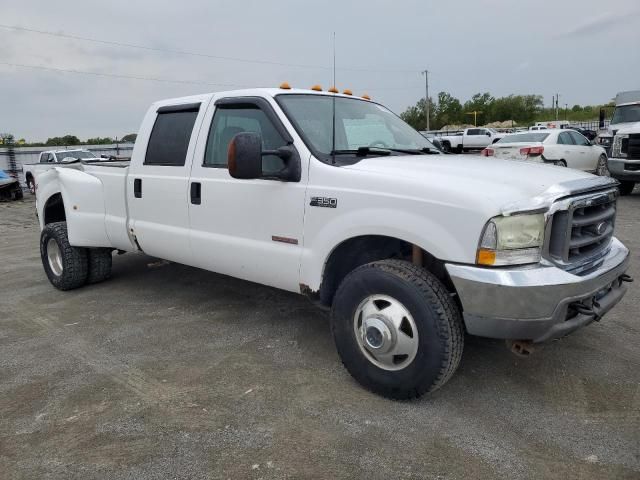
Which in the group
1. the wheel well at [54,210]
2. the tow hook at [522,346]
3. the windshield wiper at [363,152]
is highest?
the windshield wiper at [363,152]

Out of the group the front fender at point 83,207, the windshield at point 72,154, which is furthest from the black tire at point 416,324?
the windshield at point 72,154

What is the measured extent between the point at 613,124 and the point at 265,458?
48.2 feet

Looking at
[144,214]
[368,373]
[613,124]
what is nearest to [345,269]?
[368,373]

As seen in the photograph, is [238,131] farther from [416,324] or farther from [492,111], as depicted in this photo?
[492,111]

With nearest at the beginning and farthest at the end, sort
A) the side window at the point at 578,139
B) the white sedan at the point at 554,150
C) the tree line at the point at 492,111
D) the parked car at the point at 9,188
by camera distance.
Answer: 1. the white sedan at the point at 554,150
2. the side window at the point at 578,139
3. the parked car at the point at 9,188
4. the tree line at the point at 492,111

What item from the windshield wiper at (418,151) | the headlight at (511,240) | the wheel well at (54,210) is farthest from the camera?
the wheel well at (54,210)

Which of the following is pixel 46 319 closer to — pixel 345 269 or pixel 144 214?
pixel 144 214

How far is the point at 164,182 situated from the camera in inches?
178

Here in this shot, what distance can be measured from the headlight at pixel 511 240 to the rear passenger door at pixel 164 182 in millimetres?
2513

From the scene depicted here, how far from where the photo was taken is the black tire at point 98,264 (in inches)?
227

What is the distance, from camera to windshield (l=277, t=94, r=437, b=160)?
3697 millimetres

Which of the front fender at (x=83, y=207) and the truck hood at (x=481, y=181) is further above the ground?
the truck hood at (x=481, y=181)

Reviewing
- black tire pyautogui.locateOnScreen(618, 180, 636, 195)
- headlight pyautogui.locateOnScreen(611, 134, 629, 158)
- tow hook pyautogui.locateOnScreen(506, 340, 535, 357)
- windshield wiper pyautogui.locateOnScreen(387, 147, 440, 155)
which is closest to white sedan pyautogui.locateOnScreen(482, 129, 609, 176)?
black tire pyautogui.locateOnScreen(618, 180, 636, 195)

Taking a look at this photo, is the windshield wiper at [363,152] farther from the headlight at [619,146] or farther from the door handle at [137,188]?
the headlight at [619,146]
